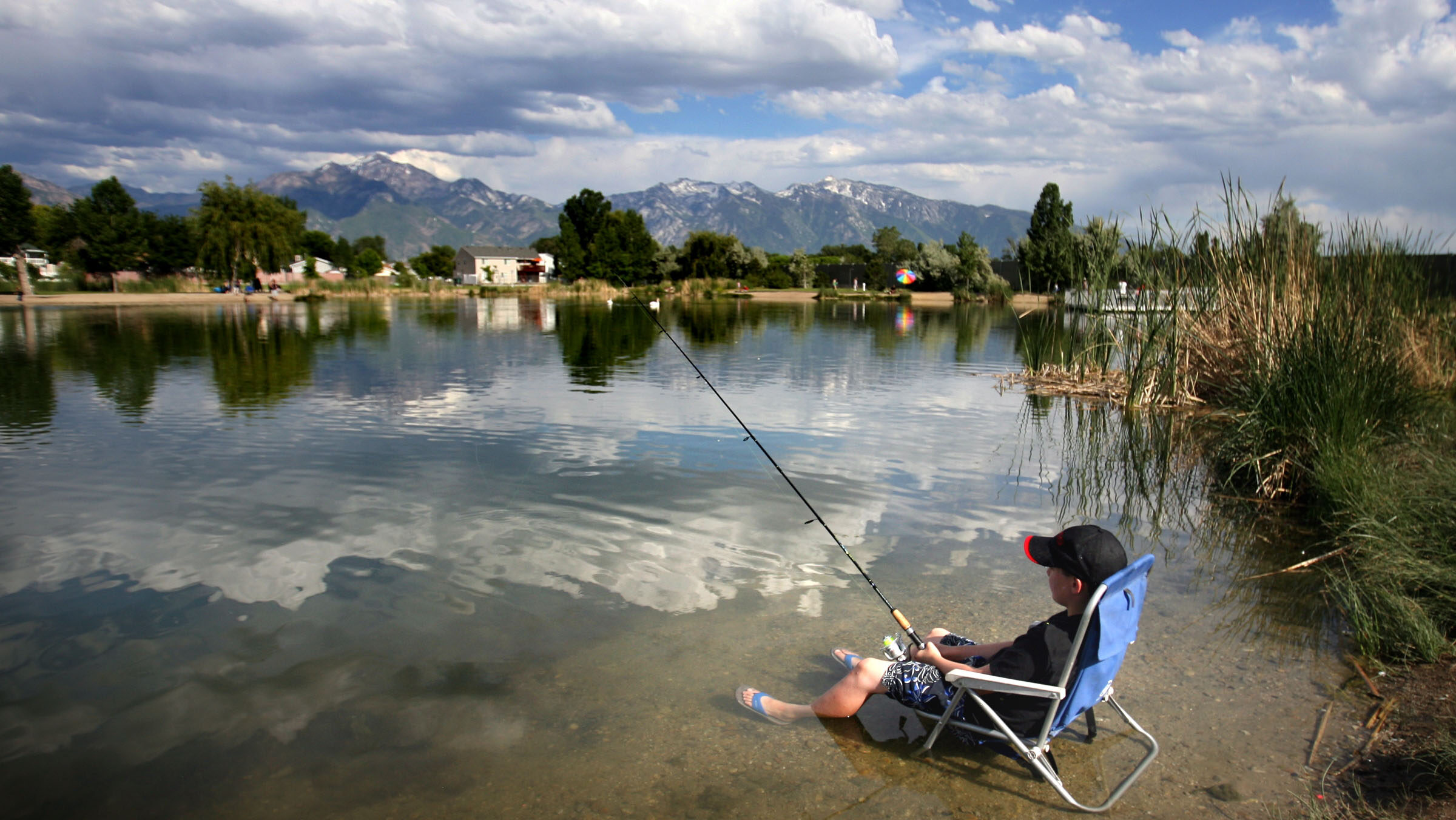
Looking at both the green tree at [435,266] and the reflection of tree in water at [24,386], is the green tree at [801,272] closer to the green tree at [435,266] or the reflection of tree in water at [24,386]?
the green tree at [435,266]

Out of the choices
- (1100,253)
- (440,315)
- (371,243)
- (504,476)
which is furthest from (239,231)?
(371,243)

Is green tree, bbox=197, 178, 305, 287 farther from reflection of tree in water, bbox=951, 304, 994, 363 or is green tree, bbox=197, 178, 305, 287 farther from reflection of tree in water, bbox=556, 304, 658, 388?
reflection of tree in water, bbox=951, 304, 994, 363

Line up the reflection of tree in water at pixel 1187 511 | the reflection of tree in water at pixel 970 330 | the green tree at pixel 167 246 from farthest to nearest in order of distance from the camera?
the green tree at pixel 167 246
the reflection of tree in water at pixel 970 330
the reflection of tree in water at pixel 1187 511

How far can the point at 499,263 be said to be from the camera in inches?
4732

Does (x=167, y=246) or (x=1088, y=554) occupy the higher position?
(x=167, y=246)

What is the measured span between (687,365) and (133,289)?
166 ft

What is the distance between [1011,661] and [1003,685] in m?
0.16

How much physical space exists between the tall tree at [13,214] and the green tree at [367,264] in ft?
179

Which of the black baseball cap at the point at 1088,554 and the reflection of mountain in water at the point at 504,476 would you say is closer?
the black baseball cap at the point at 1088,554

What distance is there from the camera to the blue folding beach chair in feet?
10.9

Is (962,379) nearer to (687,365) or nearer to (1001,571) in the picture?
(687,365)

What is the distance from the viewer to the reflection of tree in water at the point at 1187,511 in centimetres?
558

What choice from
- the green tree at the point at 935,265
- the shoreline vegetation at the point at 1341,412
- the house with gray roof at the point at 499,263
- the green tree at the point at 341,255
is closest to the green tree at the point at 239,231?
the green tree at the point at 935,265

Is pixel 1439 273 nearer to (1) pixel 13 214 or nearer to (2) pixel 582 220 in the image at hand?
(1) pixel 13 214
